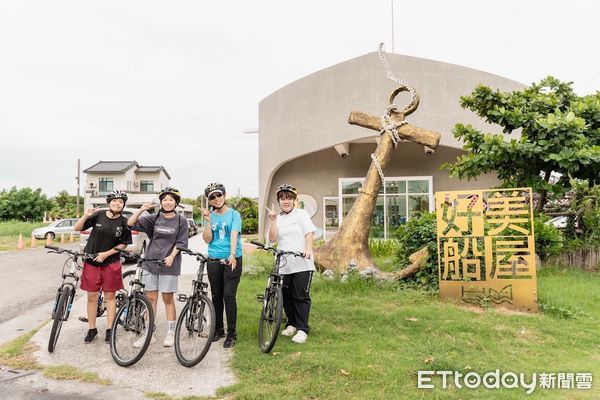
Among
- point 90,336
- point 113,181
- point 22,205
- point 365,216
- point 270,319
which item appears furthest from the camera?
point 113,181

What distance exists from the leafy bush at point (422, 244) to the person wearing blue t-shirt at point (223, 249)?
3.70 m

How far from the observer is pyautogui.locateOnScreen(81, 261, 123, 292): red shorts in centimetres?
416

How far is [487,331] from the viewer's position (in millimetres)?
4566

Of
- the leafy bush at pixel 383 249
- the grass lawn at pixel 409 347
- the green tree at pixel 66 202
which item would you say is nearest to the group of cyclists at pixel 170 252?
the grass lawn at pixel 409 347

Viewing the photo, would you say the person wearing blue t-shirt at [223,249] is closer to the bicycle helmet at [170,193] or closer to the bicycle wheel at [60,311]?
the bicycle helmet at [170,193]

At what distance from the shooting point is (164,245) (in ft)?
13.6

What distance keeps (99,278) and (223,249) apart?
1.28 m

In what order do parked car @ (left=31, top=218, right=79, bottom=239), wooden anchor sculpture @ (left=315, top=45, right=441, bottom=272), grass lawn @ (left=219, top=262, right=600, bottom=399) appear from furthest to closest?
parked car @ (left=31, top=218, right=79, bottom=239)
wooden anchor sculpture @ (left=315, top=45, right=441, bottom=272)
grass lawn @ (left=219, top=262, right=600, bottom=399)

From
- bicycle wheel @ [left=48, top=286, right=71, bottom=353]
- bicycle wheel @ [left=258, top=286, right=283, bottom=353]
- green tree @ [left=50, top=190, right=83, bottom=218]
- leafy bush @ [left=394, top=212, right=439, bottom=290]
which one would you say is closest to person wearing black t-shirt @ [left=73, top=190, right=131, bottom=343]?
bicycle wheel @ [left=48, top=286, right=71, bottom=353]

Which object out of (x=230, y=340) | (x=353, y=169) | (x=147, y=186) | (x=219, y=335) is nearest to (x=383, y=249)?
(x=219, y=335)

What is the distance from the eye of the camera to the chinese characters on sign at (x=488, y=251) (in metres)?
5.68

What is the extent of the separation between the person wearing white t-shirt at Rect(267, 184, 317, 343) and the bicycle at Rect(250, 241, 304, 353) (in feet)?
0.41

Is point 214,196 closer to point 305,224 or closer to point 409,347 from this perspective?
point 305,224

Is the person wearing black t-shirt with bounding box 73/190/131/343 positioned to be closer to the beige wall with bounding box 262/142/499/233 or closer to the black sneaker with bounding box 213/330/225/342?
the black sneaker with bounding box 213/330/225/342
